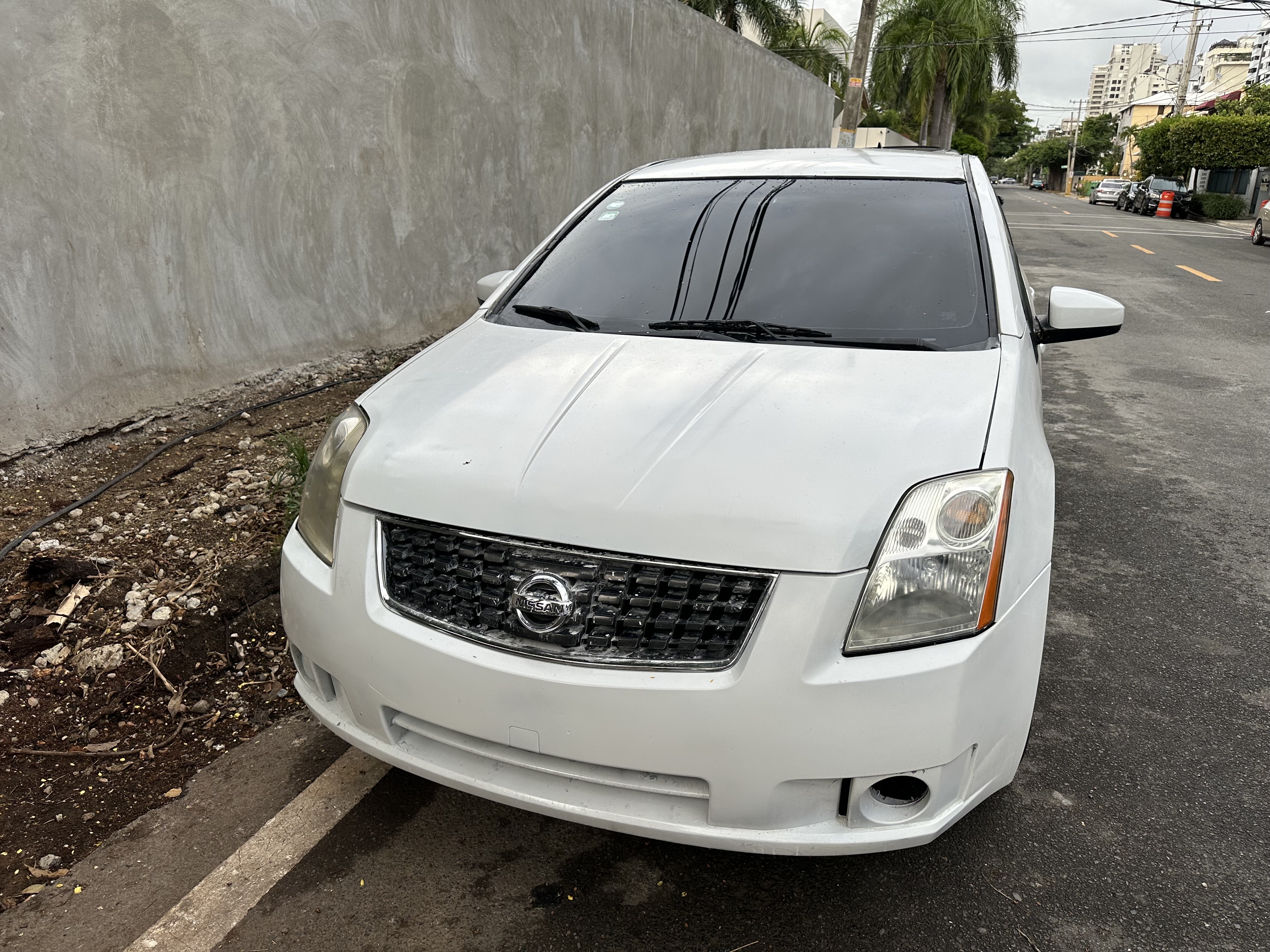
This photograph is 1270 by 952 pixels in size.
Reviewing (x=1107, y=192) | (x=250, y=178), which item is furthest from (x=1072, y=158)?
(x=250, y=178)

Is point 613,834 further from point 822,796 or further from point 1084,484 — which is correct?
point 1084,484

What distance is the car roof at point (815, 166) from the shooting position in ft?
11.3

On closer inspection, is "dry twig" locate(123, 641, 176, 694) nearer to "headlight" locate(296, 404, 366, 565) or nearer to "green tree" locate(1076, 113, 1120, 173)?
"headlight" locate(296, 404, 366, 565)

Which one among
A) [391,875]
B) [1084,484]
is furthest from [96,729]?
[1084,484]

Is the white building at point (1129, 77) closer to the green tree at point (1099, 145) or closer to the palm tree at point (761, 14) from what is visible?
the green tree at point (1099, 145)

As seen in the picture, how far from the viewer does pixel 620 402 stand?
229 centimetres

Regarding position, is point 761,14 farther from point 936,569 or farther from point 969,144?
point 969,144

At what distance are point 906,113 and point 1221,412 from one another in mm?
47498

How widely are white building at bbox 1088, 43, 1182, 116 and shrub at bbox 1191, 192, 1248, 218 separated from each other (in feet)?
221

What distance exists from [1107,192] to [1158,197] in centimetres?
1332

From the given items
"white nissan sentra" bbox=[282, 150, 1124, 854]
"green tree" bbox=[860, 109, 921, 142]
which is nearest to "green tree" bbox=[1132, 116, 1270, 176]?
"green tree" bbox=[860, 109, 921, 142]

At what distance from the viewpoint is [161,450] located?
4633 millimetres

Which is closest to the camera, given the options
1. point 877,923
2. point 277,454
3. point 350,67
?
point 877,923

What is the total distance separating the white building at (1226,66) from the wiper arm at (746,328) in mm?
92944
